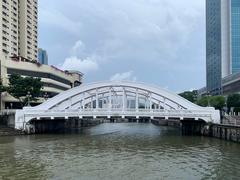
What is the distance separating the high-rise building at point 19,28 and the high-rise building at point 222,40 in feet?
224

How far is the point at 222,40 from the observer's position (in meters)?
152

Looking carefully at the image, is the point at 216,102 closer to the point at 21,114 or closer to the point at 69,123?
the point at 69,123

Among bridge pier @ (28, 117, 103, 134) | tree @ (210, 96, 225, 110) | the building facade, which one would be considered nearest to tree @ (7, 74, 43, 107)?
bridge pier @ (28, 117, 103, 134)

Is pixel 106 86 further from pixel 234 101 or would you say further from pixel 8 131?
pixel 234 101

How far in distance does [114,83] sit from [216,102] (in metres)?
42.9

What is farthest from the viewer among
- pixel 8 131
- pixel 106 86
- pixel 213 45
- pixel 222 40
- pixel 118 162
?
pixel 213 45

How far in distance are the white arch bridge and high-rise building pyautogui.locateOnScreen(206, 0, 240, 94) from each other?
81.6m

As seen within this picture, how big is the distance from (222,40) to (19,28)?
7303 centimetres

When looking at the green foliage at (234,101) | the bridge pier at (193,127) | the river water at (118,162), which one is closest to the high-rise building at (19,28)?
the bridge pier at (193,127)

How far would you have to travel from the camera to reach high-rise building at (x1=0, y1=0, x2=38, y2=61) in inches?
4653

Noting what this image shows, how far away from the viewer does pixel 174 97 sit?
224 ft

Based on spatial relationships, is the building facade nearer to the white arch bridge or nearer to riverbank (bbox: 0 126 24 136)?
the white arch bridge

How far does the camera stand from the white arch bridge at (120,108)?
64250mm

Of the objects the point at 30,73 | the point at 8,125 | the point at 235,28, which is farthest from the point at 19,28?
the point at 235,28
